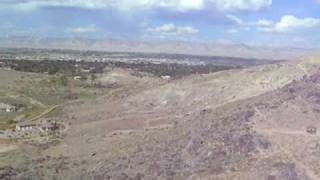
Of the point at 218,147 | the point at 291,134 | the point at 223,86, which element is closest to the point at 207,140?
the point at 218,147

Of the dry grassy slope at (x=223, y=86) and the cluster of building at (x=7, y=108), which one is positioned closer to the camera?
the dry grassy slope at (x=223, y=86)

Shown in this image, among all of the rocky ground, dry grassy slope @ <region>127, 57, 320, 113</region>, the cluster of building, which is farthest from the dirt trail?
the cluster of building

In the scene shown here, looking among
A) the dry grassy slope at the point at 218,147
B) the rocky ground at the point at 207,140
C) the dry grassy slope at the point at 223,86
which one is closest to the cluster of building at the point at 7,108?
the dry grassy slope at the point at 223,86

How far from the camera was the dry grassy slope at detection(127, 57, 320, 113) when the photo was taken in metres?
54.6

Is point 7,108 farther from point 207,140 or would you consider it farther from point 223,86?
point 207,140

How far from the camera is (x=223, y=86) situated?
60.5 m

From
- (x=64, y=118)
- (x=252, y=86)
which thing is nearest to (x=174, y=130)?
(x=252, y=86)

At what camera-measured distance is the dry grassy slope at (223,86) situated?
179ft

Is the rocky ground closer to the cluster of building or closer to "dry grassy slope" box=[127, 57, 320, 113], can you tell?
"dry grassy slope" box=[127, 57, 320, 113]

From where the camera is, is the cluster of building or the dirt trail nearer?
the dirt trail

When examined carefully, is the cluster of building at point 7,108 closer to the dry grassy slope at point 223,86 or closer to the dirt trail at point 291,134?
the dry grassy slope at point 223,86

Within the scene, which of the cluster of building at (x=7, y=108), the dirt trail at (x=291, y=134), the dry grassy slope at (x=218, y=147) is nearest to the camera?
the dirt trail at (x=291, y=134)

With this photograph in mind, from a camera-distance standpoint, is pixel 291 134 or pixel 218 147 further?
pixel 291 134

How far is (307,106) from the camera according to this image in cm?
4091
